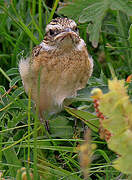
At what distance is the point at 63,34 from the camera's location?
3242 mm

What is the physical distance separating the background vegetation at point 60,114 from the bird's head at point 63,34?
11 cm

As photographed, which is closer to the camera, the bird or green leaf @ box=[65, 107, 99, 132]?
A: green leaf @ box=[65, 107, 99, 132]

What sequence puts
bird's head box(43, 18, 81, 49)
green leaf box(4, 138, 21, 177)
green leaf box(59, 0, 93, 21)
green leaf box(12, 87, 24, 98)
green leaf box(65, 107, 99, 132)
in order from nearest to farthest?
green leaf box(4, 138, 21, 177), green leaf box(65, 107, 99, 132), green leaf box(59, 0, 93, 21), bird's head box(43, 18, 81, 49), green leaf box(12, 87, 24, 98)

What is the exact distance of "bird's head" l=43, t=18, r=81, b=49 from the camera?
3.26m

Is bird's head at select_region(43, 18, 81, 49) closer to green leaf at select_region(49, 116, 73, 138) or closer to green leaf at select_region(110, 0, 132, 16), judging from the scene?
green leaf at select_region(110, 0, 132, 16)

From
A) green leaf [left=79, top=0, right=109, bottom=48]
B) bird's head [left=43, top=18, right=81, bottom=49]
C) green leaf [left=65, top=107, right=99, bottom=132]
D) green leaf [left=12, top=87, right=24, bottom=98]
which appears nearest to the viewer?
green leaf [left=65, top=107, right=99, bottom=132]

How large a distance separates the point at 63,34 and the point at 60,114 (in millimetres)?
772

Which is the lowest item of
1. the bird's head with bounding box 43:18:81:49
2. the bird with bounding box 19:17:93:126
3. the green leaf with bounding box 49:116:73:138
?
the green leaf with bounding box 49:116:73:138

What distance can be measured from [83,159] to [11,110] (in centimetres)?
218

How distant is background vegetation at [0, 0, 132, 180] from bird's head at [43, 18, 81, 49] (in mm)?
112

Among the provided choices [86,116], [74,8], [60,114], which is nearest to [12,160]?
[86,116]

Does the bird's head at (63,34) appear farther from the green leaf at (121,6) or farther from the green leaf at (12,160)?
the green leaf at (12,160)

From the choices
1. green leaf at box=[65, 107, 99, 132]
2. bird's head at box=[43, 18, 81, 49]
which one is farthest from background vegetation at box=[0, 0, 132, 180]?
bird's head at box=[43, 18, 81, 49]

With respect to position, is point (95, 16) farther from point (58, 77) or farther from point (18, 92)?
A: point (18, 92)
